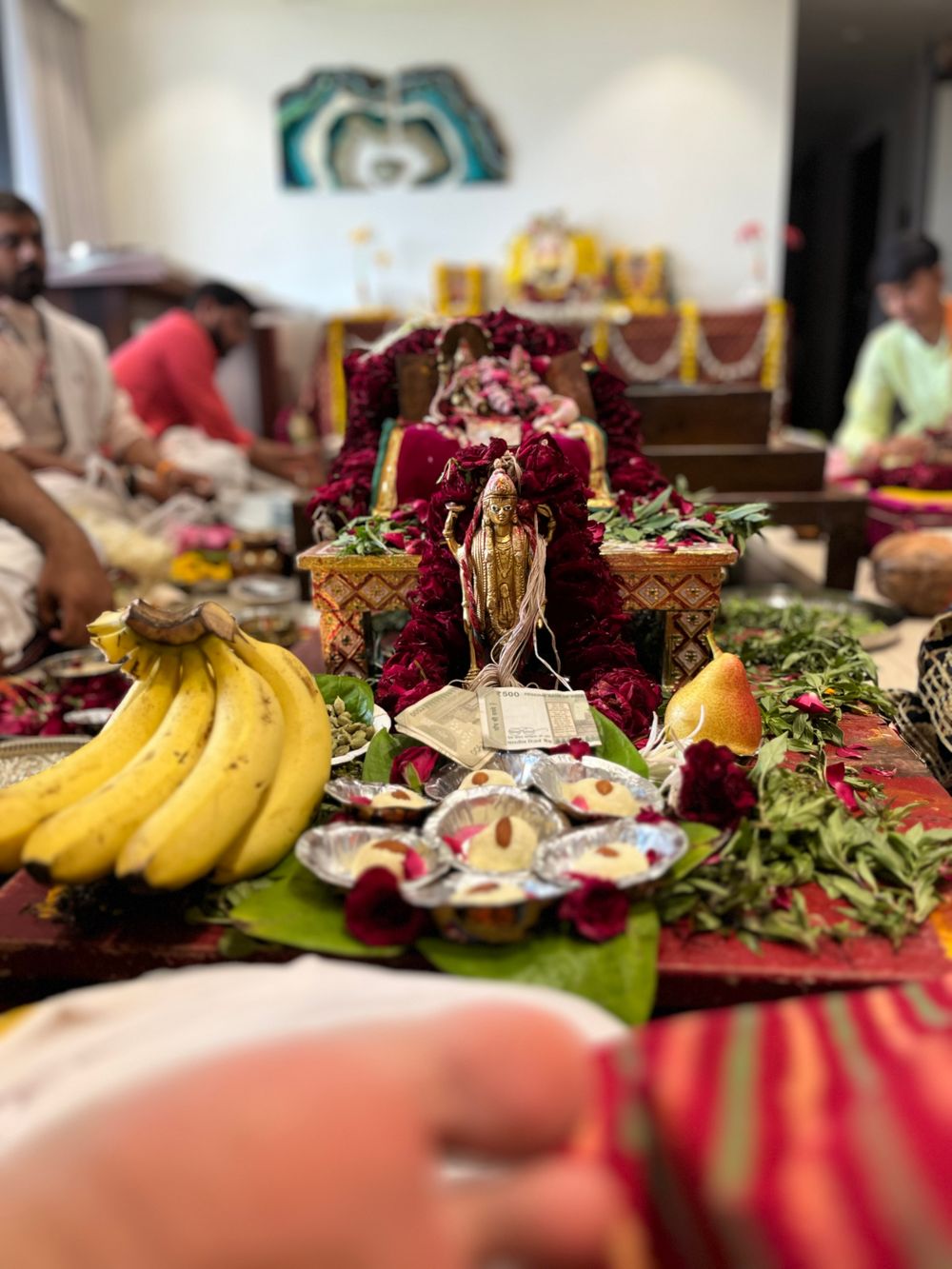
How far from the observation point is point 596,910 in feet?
3.79

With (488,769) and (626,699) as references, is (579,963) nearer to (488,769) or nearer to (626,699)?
(488,769)

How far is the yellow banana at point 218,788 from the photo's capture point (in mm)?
1134

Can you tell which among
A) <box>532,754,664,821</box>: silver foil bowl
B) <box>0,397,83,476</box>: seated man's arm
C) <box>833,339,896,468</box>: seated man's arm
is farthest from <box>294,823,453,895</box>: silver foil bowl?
<box>833,339,896,468</box>: seated man's arm

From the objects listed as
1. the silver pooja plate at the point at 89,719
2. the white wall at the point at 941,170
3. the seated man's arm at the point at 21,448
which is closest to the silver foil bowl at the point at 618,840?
the silver pooja plate at the point at 89,719

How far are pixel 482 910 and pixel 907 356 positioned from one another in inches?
205

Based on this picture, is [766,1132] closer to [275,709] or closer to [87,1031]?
[87,1031]

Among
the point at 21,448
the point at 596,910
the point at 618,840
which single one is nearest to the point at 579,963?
the point at 596,910

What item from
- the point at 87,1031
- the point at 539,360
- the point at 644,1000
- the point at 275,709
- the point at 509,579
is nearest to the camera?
the point at 87,1031

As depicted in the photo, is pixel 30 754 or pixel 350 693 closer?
pixel 350 693

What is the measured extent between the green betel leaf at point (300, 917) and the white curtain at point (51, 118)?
7.73m

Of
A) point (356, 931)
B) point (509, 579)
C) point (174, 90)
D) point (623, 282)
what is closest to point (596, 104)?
point (623, 282)

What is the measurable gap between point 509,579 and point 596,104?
7.68m

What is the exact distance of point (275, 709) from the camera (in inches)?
54.1

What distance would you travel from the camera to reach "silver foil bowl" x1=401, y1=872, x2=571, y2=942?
3.72 ft
